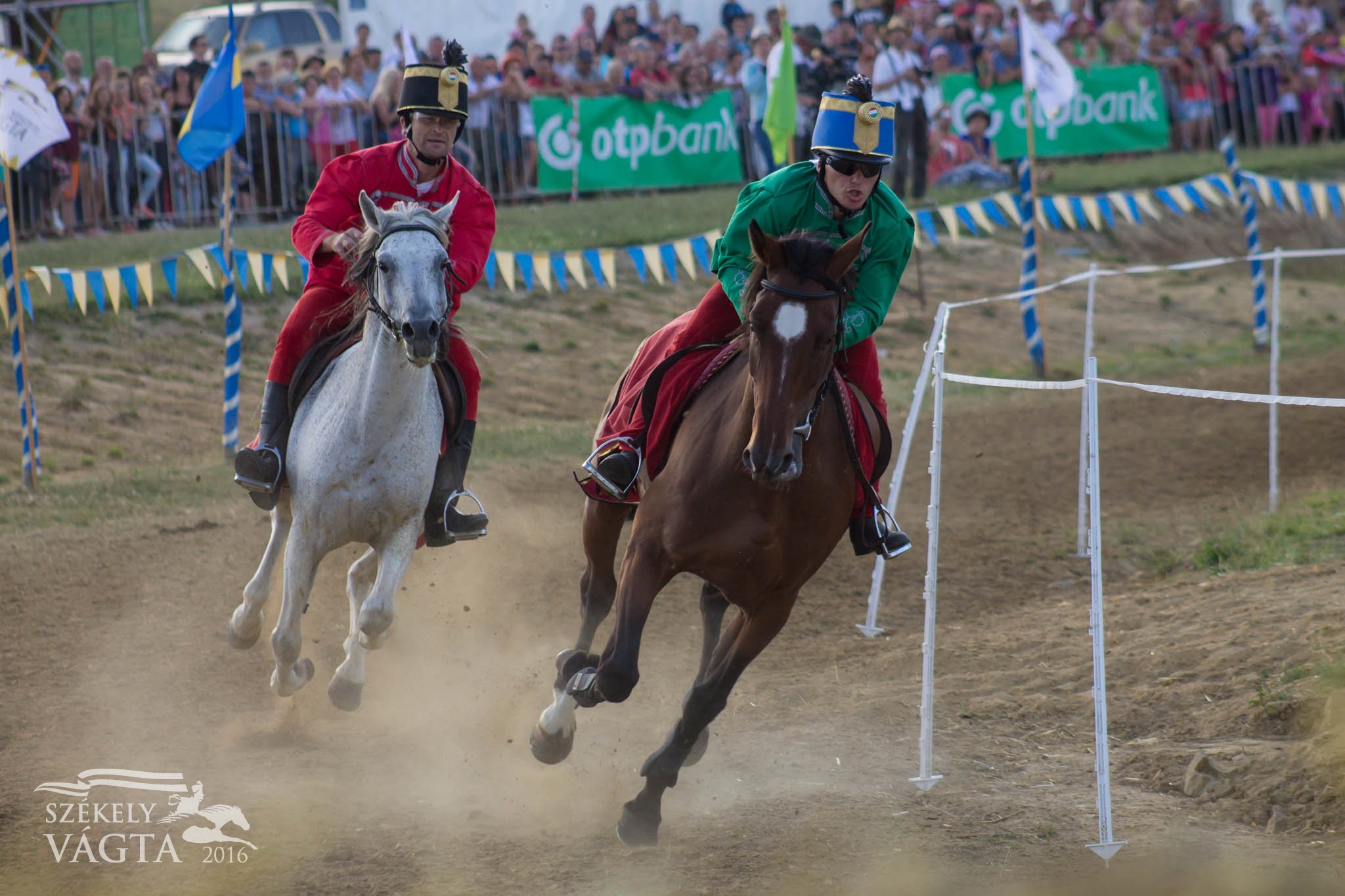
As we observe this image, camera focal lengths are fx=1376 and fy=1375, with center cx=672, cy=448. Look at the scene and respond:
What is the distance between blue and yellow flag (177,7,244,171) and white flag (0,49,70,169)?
1.00m

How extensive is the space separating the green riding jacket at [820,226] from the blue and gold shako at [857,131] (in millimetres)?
176

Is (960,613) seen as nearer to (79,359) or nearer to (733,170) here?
(79,359)

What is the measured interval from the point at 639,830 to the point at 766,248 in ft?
7.78

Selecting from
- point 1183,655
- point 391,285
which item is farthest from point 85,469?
point 1183,655

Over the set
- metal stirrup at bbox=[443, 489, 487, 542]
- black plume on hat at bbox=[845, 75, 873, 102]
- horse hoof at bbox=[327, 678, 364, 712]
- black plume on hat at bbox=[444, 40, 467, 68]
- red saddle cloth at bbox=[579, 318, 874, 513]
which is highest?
black plume on hat at bbox=[444, 40, 467, 68]

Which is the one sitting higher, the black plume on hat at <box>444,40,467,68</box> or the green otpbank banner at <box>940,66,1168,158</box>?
the black plume on hat at <box>444,40,467,68</box>

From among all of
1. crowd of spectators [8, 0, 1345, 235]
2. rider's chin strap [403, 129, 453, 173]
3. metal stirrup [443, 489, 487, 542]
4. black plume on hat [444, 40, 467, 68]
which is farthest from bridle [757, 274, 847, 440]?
crowd of spectators [8, 0, 1345, 235]

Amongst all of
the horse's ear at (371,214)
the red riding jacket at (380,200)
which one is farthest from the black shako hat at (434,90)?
the horse's ear at (371,214)

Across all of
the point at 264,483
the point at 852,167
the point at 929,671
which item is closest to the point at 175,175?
the point at 264,483

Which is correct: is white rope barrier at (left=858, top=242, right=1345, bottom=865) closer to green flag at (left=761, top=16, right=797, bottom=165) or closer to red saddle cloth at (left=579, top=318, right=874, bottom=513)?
red saddle cloth at (left=579, top=318, right=874, bottom=513)

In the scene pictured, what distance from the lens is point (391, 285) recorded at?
18.9ft

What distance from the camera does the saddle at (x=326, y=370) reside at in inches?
266

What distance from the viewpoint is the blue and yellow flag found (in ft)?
36.2

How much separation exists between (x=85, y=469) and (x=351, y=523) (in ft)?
21.0
